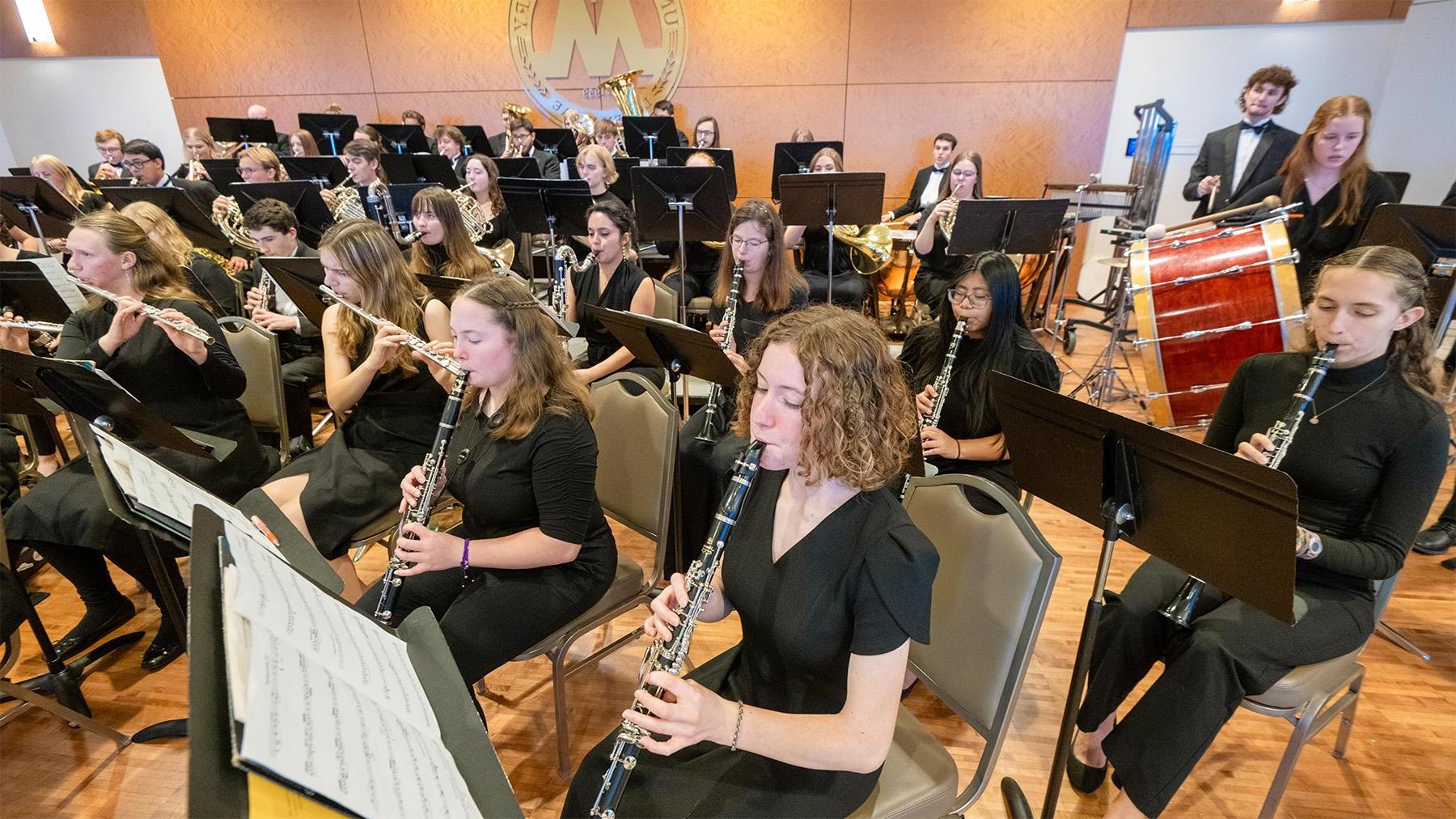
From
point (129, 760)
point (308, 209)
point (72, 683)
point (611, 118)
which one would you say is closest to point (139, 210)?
point (308, 209)

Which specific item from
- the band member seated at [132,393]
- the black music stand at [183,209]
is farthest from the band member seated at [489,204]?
the band member seated at [132,393]

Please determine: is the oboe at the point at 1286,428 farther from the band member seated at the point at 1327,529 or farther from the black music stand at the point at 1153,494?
the black music stand at the point at 1153,494

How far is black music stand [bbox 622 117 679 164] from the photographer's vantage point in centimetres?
655

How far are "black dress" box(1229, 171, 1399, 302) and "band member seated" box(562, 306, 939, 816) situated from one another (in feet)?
9.97

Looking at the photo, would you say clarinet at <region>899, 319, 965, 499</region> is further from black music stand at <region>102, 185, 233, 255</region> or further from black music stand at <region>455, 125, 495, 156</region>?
black music stand at <region>455, 125, 495, 156</region>

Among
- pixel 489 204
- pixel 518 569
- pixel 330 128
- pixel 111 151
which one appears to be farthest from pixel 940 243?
pixel 111 151

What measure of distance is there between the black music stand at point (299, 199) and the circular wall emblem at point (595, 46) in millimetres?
4018

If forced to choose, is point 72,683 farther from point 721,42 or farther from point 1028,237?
point 721,42

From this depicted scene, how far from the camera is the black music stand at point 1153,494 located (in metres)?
1.18

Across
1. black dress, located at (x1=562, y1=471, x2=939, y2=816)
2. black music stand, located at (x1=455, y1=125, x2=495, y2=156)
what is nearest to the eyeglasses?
black dress, located at (x1=562, y1=471, x2=939, y2=816)

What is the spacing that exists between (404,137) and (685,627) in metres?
7.78

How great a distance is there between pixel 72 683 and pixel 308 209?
3643 millimetres

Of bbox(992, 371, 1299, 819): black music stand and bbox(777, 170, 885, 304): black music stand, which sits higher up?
bbox(777, 170, 885, 304): black music stand

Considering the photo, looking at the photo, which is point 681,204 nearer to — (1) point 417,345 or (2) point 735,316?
(2) point 735,316
